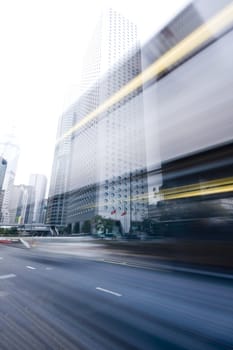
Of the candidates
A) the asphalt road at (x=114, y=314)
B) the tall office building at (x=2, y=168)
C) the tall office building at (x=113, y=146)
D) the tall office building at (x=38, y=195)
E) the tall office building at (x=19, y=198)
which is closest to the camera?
the asphalt road at (x=114, y=314)

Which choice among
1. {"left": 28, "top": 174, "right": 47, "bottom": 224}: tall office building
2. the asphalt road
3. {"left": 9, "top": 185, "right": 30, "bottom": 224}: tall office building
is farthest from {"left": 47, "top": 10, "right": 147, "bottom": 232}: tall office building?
{"left": 9, "top": 185, "right": 30, "bottom": 224}: tall office building

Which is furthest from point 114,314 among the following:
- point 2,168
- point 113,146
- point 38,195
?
point 2,168

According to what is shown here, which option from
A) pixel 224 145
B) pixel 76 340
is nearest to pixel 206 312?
pixel 76 340

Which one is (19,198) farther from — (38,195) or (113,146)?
(113,146)

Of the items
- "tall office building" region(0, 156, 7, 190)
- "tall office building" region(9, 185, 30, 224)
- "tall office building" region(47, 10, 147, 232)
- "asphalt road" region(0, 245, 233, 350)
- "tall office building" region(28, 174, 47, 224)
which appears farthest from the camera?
"tall office building" region(9, 185, 30, 224)

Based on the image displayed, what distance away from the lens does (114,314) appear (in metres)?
2.18

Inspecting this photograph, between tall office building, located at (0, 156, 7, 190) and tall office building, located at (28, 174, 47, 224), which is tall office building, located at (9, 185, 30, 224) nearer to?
tall office building, located at (28, 174, 47, 224)

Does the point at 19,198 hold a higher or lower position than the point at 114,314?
higher

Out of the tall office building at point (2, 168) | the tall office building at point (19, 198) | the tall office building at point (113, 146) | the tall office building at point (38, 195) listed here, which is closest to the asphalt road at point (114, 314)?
the tall office building at point (113, 146)

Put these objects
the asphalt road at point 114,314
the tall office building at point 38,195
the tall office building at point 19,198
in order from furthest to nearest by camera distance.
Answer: the tall office building at point 19,198, the tall office building at point 38,195, the asphalt road at point 114,314

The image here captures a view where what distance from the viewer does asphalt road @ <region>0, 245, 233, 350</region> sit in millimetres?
1620

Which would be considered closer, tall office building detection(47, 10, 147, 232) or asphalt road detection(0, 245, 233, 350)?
asphalt road detection(0, 245, 233, 350)

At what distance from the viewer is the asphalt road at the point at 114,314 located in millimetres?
1620

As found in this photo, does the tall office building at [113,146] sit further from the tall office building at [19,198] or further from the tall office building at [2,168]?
the tall office building at [19,198]
